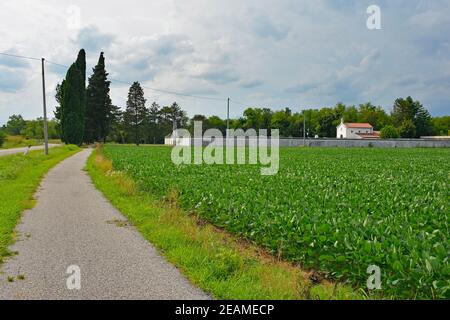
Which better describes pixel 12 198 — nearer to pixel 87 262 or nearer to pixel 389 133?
pixel 87 262

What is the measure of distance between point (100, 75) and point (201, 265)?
74.6 meters

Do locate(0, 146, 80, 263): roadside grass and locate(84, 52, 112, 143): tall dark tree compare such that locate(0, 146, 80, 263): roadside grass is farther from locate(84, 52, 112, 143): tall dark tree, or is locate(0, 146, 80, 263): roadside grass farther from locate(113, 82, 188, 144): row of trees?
locate(113, 82, 188, 144): row of trees

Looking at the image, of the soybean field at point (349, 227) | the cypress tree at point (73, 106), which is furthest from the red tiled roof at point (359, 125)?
the soybean field at point (349, 227)

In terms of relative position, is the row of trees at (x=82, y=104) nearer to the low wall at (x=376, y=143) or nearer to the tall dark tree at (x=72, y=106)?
the tall dark tree at (x=72, y=106)

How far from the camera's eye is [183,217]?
926 cm

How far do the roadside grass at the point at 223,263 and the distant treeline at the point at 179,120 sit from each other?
58.8 metres

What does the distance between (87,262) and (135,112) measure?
9108 cm

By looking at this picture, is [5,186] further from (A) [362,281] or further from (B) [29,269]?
(A) [362,281]

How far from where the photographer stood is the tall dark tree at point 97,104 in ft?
239

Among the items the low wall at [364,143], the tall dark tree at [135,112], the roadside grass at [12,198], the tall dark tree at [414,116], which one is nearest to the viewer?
the roadside grass at [12,198]

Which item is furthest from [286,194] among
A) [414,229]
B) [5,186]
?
[5,186]

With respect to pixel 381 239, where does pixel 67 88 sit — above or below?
above

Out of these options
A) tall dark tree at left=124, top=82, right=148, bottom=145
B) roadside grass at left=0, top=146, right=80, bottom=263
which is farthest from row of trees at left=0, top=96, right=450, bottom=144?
roadside grass at left=0, top=146, right=80, bottom=263

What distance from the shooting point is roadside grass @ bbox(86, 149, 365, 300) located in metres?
4.92
